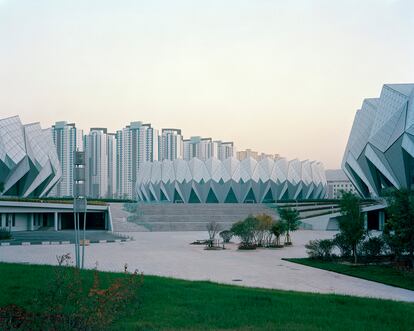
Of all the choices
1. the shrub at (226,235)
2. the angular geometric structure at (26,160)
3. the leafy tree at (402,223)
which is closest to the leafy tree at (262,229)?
the shrub at (226,235)

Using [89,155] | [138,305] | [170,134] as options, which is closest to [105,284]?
[138,305]

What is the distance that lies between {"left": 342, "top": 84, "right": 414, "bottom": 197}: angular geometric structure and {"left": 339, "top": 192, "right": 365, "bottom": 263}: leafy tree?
1481cm

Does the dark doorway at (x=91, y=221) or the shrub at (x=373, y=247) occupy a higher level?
the shrub at (x=373, y=247)

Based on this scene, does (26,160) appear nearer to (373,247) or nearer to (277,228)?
(277,228)

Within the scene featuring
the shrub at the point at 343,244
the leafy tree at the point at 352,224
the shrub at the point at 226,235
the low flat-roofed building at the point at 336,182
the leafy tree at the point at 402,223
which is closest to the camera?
the leafy tree at the point at 402,223

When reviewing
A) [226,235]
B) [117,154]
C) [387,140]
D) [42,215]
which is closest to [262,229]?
[226,235]

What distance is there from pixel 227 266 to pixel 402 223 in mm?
5467

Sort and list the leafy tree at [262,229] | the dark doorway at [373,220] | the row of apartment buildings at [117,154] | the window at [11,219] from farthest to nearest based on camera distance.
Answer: the row of apartment buildings at [117,154] → the dark doorway at [373,220] → the window at [11,219] → the leafy tree at [262,229]

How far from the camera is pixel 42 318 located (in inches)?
227

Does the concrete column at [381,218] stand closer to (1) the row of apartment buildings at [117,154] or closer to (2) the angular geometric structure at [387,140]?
(2) the angular geometric structure at [387,140]

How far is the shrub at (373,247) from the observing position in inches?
666

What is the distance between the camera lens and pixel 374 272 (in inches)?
562

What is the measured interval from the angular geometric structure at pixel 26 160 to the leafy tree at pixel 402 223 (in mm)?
33219

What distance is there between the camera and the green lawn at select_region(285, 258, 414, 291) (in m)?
12.6
